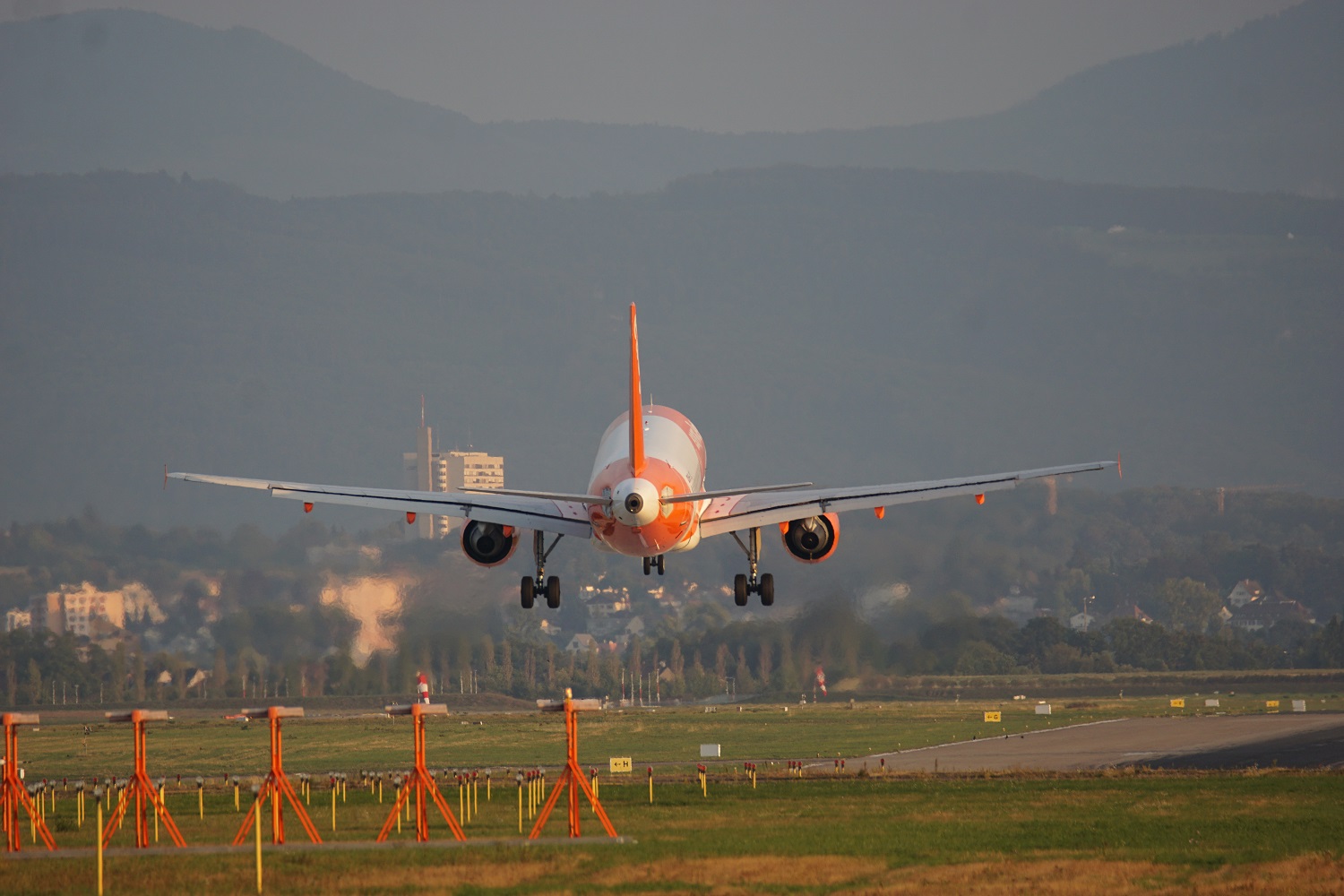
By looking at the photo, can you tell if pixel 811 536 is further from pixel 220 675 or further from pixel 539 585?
pixel 220 675

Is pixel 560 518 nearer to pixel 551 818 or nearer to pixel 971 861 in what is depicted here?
pixel 551 818

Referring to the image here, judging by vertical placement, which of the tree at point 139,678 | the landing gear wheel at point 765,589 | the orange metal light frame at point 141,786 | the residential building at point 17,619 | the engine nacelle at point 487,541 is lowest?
the orange metal light frame at point 141,786

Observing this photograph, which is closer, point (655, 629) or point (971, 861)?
point (971, 861)

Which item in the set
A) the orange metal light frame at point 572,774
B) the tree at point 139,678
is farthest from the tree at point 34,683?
the orange metal light frame at point 572,774

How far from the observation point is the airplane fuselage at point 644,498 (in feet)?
178

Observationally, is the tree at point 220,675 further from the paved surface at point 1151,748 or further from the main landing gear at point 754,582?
the main landing gear at point 754,582

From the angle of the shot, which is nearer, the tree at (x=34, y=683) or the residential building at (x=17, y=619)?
the tree at (x=34, y=683)

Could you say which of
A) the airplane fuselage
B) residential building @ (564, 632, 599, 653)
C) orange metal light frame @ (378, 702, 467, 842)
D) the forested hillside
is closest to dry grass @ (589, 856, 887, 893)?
orange metal light frame @ (378, 702, 467, 842)

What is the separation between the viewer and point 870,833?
55.5 meters

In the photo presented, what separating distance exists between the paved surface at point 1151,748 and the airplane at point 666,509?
22041mm

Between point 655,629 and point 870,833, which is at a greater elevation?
point 655,629

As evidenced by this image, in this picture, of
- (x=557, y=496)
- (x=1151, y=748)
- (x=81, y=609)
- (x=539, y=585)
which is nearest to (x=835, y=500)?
(x=539, y=585)

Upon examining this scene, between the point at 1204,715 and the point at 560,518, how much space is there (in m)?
66.4

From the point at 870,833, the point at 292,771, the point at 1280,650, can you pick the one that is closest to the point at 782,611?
the point at 292,771
